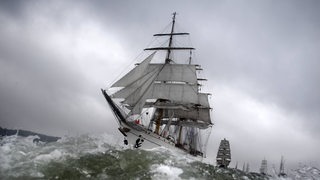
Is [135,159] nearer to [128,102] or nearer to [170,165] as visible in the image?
[170,165]

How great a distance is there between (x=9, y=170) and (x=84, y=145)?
32.9ft

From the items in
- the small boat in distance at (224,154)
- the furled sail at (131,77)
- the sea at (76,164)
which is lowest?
the sea at (76,164)

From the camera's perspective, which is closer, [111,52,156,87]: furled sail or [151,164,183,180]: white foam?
[151,164,183,180]: white foam

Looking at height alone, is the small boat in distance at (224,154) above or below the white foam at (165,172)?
above

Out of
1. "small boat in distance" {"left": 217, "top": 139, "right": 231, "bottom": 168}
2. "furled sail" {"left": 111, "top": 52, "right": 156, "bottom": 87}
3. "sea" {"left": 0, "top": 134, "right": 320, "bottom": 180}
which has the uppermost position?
"furled sail" {"left": 111, "top": 52, "right": 156, "bottom": 87}

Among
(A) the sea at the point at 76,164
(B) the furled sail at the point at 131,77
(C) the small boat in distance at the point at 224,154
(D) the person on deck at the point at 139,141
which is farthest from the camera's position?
(B) the furled sail at the point at 131,77

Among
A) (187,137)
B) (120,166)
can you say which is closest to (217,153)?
(187,137)

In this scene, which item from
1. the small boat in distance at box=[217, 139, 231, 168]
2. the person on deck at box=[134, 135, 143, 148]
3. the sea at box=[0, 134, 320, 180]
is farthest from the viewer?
the person on deck at box=[134, 135, 143, 148]

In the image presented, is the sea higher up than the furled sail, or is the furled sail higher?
the furled sail

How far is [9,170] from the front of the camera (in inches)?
751

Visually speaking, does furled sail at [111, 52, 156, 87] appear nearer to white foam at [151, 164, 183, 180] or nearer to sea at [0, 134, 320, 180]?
sea at [0, 134, 320, 180]

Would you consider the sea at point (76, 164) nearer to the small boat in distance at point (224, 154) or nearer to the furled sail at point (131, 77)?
the small boat in distance at point (224, 154)

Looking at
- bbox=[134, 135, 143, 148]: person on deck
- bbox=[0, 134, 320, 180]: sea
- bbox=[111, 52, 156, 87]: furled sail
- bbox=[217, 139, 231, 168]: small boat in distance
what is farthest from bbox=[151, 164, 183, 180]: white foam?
bbox=[111, 52, 156, 87]: furled sail

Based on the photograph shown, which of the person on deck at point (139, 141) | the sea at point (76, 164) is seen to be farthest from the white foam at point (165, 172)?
the person on deck at point (139, 141)
